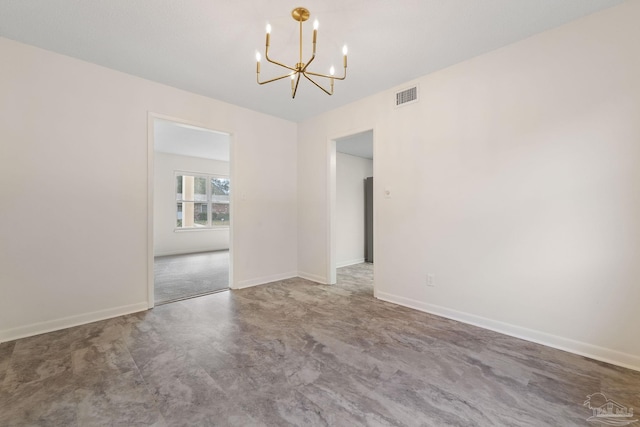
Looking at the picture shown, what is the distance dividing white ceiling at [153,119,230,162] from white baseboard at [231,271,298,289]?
2488mm

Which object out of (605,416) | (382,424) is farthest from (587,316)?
(382,424)

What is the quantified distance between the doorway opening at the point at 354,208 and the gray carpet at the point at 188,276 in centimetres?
226

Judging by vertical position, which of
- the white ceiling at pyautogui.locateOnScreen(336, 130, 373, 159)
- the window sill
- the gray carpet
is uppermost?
the white ceiling at pyautogui.locateOnScreen(336, 130, 373, 159)

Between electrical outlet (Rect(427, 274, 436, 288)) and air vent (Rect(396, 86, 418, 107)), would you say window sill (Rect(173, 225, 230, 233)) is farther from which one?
electrical outlet (Rect(427, 274, 436, 288))

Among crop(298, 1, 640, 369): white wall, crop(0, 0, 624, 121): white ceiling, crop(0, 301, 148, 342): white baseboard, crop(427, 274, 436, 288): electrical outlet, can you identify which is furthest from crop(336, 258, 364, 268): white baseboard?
crop(0, 0, 624, 121): white ceiling

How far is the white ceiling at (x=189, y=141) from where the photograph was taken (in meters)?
5.11

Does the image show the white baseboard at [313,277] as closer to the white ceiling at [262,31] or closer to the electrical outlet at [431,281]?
the electrical outlet at [431,281]

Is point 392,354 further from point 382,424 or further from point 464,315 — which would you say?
point 464,315

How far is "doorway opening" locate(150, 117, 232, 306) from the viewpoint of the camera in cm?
543

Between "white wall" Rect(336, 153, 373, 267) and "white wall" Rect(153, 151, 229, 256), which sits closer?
"white wall" Rect(336, 153, 373, 267)

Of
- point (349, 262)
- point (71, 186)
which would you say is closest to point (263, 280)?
point (349, 262)

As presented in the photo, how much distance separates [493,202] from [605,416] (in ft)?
5.48

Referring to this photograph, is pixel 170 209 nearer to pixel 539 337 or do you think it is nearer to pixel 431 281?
pixel 431 281

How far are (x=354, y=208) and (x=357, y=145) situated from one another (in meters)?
1.49
